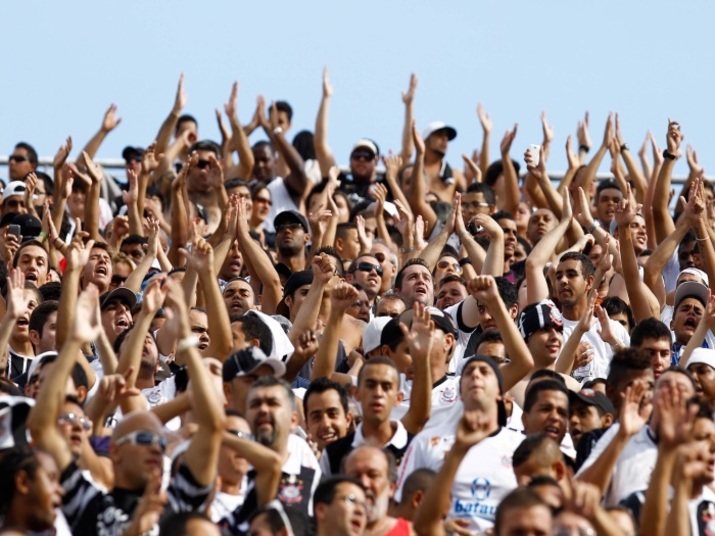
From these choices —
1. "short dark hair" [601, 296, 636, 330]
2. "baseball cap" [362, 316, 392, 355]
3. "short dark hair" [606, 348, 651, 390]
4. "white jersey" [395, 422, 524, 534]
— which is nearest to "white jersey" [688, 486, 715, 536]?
"white jersey" [395, 422, 524, 534]

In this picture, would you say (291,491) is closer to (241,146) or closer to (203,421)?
(203,421)

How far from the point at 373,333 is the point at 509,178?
5.45 meters

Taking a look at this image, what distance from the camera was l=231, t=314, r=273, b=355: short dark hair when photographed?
38.1 feet

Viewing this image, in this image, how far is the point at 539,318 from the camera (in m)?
12.0

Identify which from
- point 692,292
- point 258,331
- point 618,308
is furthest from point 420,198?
point 258,331

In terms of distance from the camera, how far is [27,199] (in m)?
15.4

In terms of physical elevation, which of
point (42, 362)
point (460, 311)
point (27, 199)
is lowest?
point (42, 362)

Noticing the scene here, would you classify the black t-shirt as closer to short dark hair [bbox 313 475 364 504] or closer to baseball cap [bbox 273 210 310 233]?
short dark hair [bbox 313 475 364 504]

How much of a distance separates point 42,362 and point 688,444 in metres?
3.46

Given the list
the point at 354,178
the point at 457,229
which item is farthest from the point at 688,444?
the point at 354,178

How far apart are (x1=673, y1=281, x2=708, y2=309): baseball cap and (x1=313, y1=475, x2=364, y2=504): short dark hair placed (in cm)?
468

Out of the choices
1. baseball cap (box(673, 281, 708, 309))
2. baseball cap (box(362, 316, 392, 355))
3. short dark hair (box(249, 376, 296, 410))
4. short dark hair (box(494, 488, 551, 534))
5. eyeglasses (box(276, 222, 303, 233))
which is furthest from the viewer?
eyeglasses (box(276, 222, 303, 233))

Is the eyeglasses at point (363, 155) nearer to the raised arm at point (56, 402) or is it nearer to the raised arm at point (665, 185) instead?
the raised arm at point (665, 185)

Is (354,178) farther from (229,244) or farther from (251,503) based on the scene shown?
(251,503)
